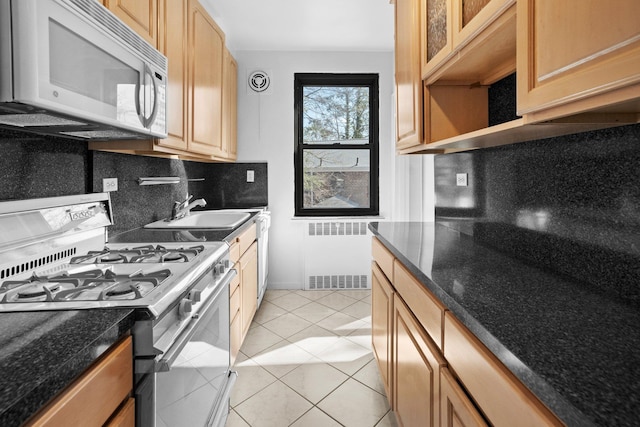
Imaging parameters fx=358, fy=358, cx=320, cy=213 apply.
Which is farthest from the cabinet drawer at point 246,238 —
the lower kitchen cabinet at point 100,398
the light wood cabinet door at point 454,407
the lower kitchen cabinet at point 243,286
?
the light wood cabinet door at point 454,407

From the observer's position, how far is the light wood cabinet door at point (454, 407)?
0.78 m

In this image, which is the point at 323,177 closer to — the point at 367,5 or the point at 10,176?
the point at 367,5

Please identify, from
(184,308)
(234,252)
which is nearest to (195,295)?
(184,308)

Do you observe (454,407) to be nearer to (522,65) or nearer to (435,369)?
(435,369)

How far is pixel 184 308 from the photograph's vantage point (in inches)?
42.6

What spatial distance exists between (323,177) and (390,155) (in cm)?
74

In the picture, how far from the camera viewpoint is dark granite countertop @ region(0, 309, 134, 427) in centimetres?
52

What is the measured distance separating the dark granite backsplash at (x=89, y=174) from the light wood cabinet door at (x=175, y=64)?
319 mm

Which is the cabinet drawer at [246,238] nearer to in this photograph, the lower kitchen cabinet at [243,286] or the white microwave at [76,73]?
the lower kitchen cabinet at [243,286]

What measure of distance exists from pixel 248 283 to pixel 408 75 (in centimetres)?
169

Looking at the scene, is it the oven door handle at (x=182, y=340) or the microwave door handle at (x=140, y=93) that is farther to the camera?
the microwave door handle at (x=140, y=93)

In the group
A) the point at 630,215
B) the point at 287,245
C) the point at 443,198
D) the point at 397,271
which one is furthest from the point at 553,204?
the point at 287,245

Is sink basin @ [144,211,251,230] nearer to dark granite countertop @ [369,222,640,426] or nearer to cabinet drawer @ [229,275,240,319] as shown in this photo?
cabinet drawer @ [229,275,240,319]

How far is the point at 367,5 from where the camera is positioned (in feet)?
9.03
